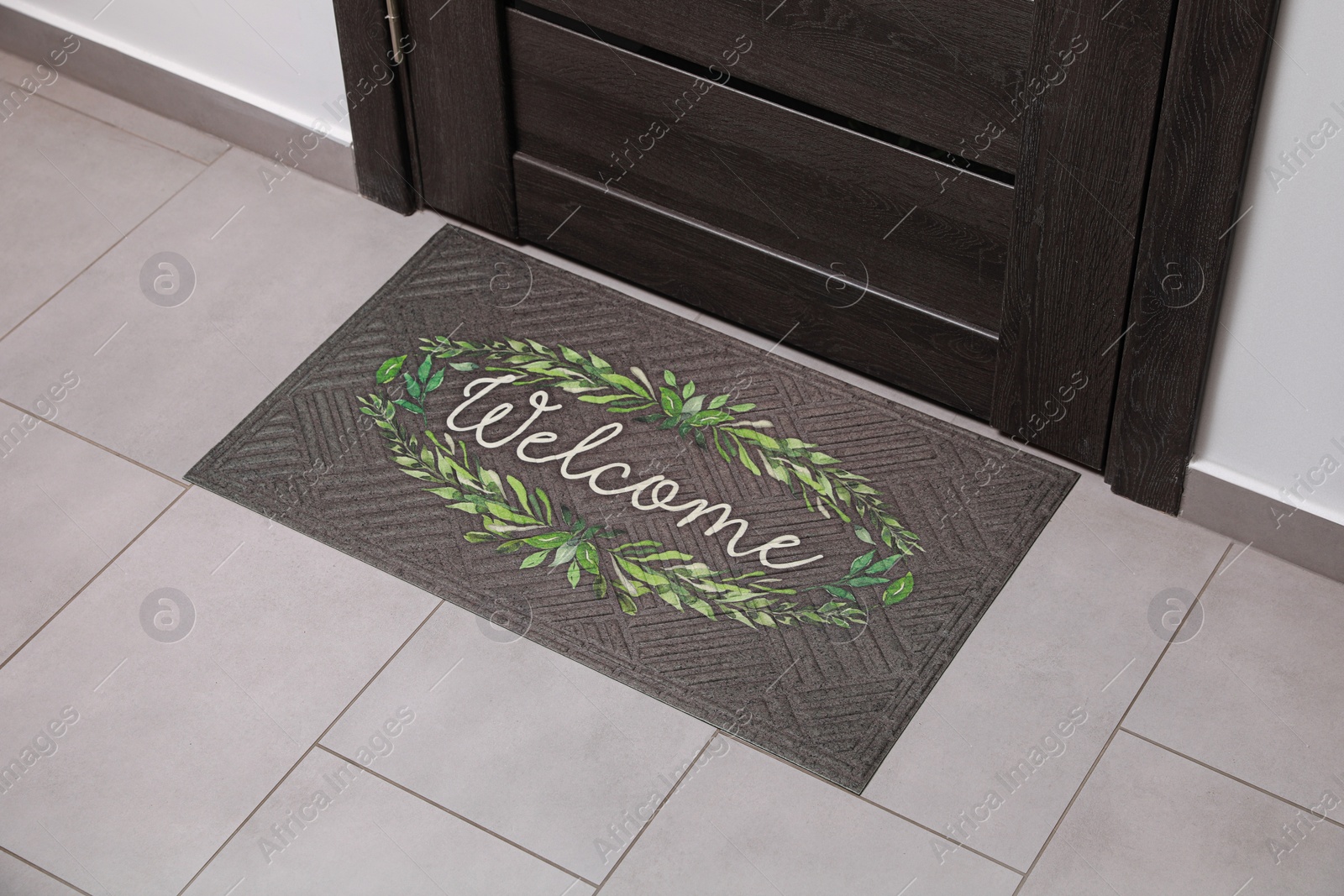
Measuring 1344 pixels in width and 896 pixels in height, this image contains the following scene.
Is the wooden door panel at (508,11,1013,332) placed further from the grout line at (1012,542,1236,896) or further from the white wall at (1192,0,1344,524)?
the grout line at (1012,542,1236,896)

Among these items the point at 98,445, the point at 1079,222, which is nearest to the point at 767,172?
the point at 1079,222

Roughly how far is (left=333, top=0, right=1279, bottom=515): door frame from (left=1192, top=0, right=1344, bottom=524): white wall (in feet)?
0.09

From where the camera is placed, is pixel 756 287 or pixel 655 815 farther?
pixel 756 287

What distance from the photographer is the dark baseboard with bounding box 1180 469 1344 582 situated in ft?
7.34

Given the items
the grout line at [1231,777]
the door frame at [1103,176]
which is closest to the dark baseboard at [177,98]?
the door frame at [1103,176]

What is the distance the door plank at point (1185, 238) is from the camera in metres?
1.86

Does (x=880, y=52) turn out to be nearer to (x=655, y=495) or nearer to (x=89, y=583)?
(x=655, y=495)

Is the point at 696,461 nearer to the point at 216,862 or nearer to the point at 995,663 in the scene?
the point at 995,663

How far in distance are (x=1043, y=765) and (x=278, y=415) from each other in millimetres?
1399

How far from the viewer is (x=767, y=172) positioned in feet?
7.97

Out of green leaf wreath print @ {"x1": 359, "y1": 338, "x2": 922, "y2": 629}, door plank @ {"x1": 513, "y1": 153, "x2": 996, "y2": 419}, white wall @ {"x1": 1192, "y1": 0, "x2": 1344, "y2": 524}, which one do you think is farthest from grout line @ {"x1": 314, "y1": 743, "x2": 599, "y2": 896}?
white wall @ {"x1": 1192, "y1": 0, "x2": 1344, "y2": 524}

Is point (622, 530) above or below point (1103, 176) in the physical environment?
below

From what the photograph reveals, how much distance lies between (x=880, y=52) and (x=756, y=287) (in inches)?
20.8

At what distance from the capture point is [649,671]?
2.20 meters
